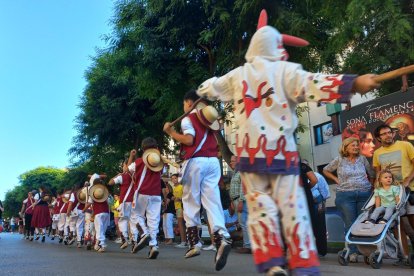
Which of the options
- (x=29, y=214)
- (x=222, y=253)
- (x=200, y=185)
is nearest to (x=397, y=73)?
(x=222, y=253)

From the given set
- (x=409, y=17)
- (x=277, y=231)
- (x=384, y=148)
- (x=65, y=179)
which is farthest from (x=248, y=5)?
(x=65, y=179)

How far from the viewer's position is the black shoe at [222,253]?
226 inches

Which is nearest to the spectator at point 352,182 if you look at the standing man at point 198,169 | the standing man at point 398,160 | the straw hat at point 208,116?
the standing man at point 398,160

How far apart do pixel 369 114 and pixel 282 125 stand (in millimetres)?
7331

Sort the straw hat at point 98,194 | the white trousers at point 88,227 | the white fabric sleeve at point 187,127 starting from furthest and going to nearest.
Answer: the white trousers at point 88,227 < the straw hat at point 98,194 < the white fabric sleeve at point 187,127

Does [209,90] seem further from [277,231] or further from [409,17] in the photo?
[409,17]

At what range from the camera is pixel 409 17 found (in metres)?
10.5

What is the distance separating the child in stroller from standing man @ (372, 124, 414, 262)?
137mm

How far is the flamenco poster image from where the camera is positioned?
9.52m

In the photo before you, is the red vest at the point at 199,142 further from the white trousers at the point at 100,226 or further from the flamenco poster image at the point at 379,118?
the white trousers at the point at 100,226

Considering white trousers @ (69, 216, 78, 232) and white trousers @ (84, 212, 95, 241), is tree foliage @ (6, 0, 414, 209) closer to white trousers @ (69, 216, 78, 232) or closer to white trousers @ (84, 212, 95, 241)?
white trousers @ (69, 216, 78, 232)

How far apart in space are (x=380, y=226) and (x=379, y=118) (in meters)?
3.85

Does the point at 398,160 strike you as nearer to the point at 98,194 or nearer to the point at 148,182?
the point at 148,182

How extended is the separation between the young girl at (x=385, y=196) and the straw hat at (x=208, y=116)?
2.75 m
